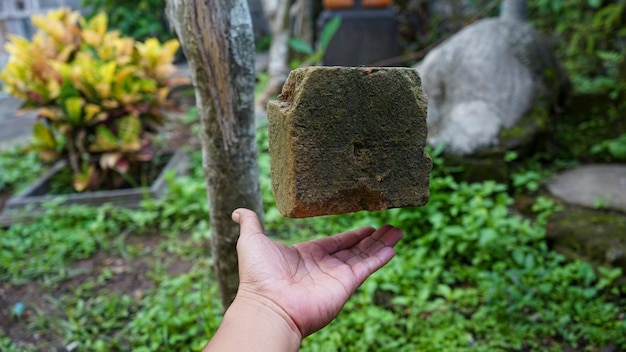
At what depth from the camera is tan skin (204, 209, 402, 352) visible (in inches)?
46.4

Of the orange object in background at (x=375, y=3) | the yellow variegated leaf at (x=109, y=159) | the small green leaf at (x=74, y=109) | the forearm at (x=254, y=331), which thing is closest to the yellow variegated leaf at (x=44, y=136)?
the small green leaf at (x=74, y=109)

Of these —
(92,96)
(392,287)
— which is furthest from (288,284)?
(92,96)

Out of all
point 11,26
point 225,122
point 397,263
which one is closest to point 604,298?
point 397,263

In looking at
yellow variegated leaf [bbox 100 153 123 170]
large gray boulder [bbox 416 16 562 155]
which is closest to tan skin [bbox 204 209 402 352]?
large gray boulder [bbox 416 16 562 155]

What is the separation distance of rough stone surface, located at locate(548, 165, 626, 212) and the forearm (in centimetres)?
238

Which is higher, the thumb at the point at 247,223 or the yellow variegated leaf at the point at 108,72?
the yellow variegated leaf at the point at 108,72

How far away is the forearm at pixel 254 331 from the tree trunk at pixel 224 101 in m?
0.56

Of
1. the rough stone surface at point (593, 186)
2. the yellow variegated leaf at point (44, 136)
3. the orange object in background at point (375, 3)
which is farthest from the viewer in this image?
the orange object in background at point (375, 3)

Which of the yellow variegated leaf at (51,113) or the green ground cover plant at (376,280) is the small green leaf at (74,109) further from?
the green ground cover plant at (376,280)

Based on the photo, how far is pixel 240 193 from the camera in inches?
68.2

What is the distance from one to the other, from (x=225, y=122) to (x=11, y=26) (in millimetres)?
12847

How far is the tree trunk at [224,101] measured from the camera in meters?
1.49

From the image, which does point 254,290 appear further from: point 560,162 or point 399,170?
point 560,162

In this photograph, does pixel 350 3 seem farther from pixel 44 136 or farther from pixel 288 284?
pixel 288 284
